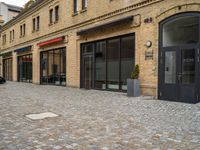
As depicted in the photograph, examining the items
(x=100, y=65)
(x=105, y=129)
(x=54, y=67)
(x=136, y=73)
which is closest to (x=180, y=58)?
(x=136, y=73)

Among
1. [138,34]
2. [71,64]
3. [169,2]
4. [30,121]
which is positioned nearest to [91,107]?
[30,121]

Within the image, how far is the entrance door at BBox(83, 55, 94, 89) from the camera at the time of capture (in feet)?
51.7

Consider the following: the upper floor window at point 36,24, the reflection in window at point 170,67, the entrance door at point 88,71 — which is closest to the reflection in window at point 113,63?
the entrance door at point 88,71

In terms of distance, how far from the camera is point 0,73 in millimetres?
35594

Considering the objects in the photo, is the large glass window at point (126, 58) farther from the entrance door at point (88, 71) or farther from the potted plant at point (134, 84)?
the entrance door at point (88, 71)

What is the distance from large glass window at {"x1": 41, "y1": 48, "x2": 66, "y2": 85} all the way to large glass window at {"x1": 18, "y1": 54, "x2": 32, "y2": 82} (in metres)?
3.59

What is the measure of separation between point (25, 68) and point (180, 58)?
21.1 meters

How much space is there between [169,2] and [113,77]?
17.9ft

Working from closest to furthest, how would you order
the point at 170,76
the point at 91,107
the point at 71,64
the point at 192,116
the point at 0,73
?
the point at 192,116 → the point at 91,107 → the point at 170,76 → the point at 71,64 → the point at 0,73

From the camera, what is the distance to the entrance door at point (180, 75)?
9.33 metres

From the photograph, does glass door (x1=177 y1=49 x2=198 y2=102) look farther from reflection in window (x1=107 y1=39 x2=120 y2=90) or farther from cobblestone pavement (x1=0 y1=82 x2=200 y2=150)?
reflection in window (x1=107 y1=39 x2=120 y2=90)

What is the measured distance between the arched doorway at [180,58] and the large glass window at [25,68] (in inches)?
719

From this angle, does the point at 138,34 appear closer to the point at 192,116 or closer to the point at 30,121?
the point at 192,116

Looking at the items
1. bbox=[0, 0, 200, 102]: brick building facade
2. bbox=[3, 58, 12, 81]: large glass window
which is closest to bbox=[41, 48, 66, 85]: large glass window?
bbox=[0, 0, 200, 102]: brick building facade
